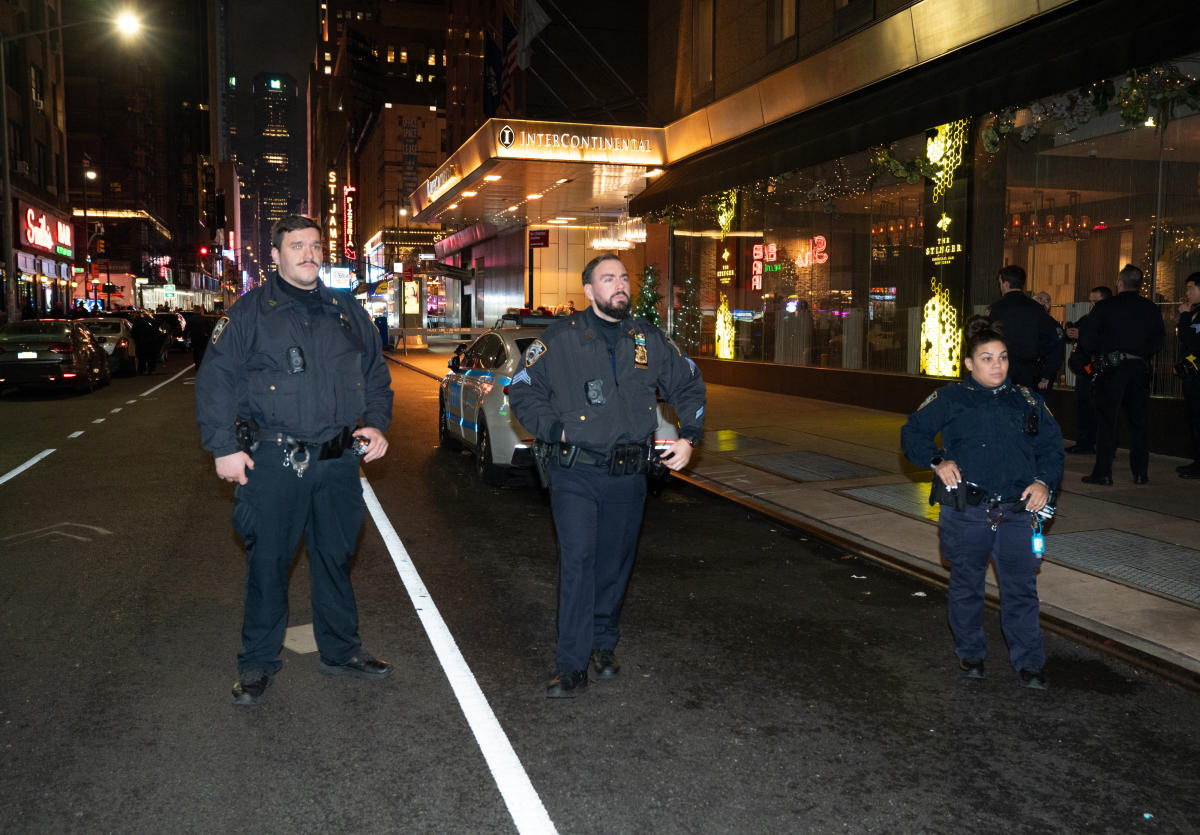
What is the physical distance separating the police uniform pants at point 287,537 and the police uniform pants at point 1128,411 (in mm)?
8084

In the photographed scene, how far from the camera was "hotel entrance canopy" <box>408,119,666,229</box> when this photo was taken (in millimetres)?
23734

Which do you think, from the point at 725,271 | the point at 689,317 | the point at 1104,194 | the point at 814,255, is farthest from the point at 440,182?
the point at 1104,194

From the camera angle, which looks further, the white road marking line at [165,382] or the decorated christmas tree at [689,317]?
the decorated christmas tree at [689,317]

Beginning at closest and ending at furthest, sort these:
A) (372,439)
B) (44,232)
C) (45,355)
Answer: (372,439) < (45,355) < (44,232)

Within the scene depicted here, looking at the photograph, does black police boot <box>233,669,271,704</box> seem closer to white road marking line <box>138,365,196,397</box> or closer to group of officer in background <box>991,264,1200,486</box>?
group of officer in background <box>991,264,1200,486</box>

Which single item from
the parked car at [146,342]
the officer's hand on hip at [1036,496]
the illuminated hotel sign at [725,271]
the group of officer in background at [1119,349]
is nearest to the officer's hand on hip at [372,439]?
the officer's hand on hip at [1036,496]

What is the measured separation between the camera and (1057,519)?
8602mm

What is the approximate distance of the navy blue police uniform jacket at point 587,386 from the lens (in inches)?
182

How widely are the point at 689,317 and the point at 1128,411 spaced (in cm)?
1535

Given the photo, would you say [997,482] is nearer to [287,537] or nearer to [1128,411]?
[287,537]

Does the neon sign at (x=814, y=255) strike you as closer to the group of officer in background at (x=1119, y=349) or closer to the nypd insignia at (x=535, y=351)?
the group of officer in background at (x=1119, y=349)

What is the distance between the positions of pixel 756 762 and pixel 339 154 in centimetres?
20014

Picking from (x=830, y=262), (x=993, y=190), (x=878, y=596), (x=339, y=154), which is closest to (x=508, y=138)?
(x=830, y=262)

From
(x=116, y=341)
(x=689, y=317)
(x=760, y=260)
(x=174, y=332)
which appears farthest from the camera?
(x=174, y=332)
